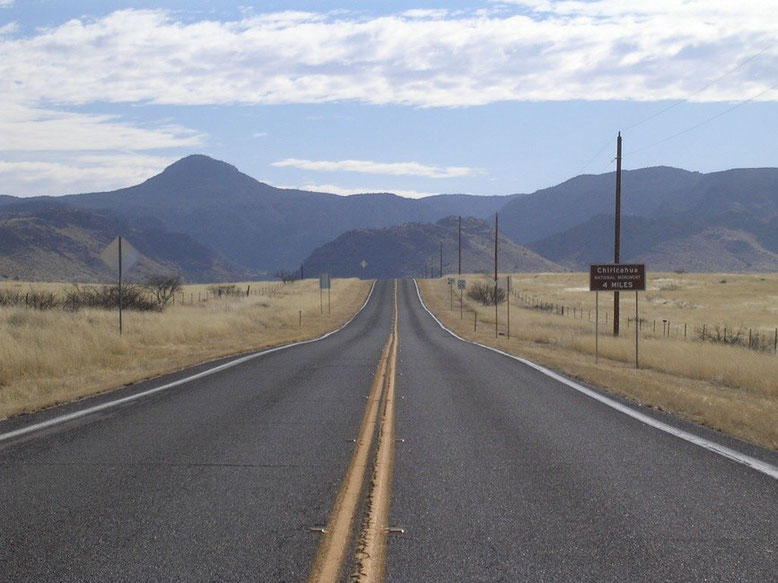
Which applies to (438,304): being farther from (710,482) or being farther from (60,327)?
(710,482)

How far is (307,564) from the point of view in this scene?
5094mm

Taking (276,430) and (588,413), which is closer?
(276,430)

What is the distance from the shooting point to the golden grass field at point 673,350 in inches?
512

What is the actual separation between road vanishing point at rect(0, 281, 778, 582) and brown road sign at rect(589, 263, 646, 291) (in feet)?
41.1

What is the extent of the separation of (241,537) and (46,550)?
125cm

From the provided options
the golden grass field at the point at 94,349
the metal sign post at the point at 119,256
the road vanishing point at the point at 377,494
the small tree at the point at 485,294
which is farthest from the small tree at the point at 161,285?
the road vanishing point at the point at 377,494

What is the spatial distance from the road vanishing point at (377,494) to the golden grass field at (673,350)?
5.24 feet

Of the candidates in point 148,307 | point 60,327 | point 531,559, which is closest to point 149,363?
point 60,327

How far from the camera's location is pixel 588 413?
1154 cm

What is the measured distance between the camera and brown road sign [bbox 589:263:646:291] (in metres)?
24.2

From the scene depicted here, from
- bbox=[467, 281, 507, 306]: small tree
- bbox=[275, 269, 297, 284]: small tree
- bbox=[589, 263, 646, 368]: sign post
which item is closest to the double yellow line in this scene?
bbox=[589, 263, 646, 368]: sign post

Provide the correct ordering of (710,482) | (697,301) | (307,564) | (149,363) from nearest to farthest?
(307,564), (710,482), (149,363), (697,301)

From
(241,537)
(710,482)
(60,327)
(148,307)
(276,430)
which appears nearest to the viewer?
(241,537)

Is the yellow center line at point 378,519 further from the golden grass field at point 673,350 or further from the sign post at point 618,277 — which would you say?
the sign post at point 618,277
